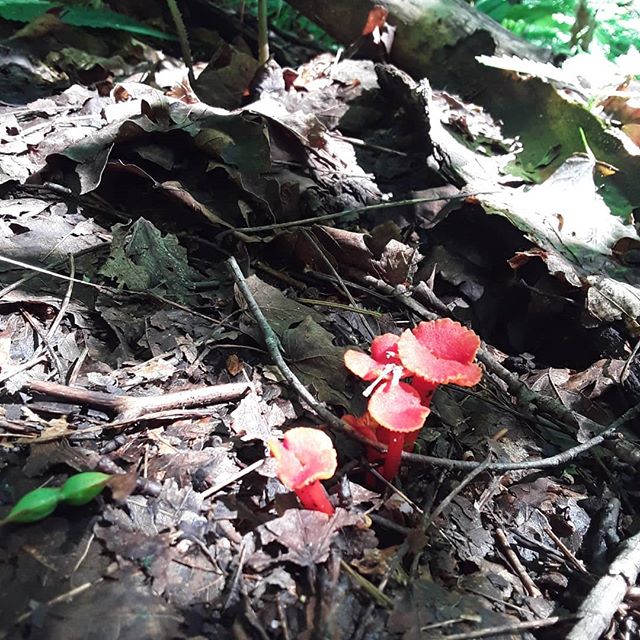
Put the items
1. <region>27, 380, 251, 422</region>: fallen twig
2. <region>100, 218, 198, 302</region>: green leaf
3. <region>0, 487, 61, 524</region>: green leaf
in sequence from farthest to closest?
<region>100, 218, 198, 302</region>: green leaf < <region>27, 380, 251, 422</region>: fallen twig < <region>0, 487, 61, 524</region>: green leaf

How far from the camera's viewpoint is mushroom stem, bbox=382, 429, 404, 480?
1.62 m

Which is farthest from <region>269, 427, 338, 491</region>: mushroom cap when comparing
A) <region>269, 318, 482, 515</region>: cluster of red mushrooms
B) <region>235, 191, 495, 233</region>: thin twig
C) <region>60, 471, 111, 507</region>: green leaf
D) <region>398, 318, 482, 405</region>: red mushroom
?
<region>235, 191, 495, 233</region>: thin twig

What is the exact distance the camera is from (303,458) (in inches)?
57.2

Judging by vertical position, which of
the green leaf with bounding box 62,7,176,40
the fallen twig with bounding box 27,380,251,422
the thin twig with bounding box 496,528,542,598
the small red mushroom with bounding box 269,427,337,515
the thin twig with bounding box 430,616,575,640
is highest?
the green leaf with bounding box 62,7,176,40

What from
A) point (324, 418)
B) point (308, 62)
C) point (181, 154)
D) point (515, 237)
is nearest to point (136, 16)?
point (308, 62)

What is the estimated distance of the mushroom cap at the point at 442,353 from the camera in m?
1.55

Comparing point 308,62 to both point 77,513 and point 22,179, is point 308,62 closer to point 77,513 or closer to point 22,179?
point 22,179

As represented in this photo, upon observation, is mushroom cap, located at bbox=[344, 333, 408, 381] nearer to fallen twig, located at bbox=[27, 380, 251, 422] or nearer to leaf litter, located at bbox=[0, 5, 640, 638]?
leaf litter, located at bbox=[0, 5, 640, 638]

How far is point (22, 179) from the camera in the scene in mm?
2398

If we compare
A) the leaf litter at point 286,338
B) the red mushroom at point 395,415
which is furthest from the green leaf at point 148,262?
the red mushroom at point 395,415

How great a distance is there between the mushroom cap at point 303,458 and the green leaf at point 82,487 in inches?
17.1

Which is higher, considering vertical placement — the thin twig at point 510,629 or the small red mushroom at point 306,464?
the small red mushroom at point 306,464

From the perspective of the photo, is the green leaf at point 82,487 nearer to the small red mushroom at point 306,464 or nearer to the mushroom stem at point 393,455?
the small red mushroom at point 306,464

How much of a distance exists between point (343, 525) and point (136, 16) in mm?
3987
